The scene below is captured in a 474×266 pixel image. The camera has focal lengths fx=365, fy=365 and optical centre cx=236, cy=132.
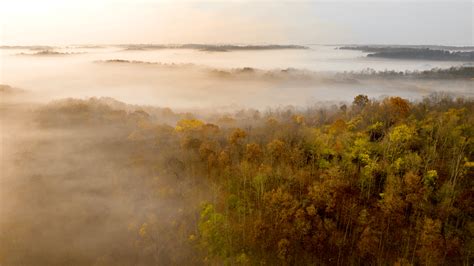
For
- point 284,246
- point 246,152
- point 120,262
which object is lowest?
point 120,262

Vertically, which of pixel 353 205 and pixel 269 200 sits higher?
pixel 353 205

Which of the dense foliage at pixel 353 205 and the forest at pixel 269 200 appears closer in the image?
the dense foliage at pixel 353 205

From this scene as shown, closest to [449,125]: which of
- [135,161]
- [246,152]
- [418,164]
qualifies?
[418,164]

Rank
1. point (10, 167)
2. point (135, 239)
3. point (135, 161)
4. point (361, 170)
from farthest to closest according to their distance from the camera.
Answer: point (10, 167)
point (135, 161)
point (135, 239)
point (361, 170)

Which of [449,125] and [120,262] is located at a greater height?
A: [449,125]

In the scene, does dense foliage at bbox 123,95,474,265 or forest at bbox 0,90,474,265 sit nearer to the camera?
dense foliage at bbox 123,95,474,265

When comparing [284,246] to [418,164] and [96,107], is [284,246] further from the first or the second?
[96,107]

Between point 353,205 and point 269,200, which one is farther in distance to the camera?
point 269,200

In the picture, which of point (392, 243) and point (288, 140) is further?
point (288, 140)
